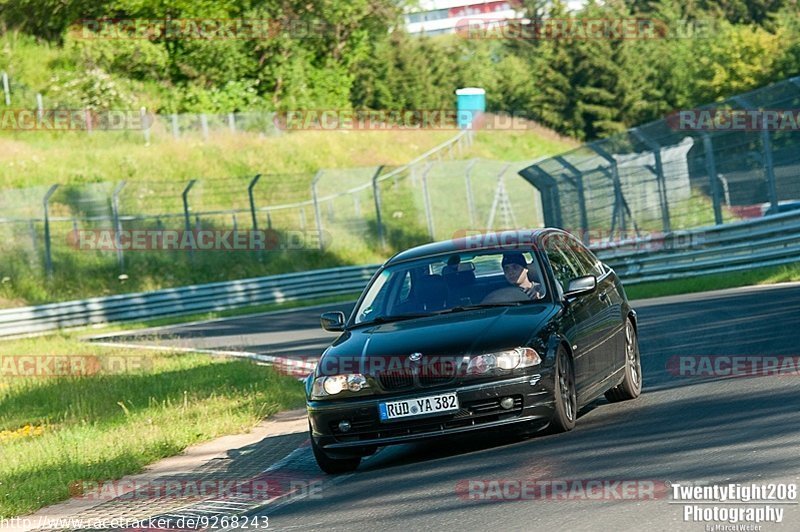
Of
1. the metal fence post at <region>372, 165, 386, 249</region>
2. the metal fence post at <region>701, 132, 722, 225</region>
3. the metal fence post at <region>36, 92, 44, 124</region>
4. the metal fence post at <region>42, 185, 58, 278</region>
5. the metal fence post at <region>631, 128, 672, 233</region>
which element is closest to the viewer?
the metal fence post at <region>701, 132, 722, 225</region>

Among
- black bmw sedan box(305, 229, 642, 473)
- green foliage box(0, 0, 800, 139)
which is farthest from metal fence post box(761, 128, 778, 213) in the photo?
green foliage box(0, 0, 800, 139)

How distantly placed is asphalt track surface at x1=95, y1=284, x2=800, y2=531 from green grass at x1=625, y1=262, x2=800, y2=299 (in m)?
9.58

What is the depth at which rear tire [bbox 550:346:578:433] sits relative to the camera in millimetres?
9211

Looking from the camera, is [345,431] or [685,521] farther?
[345,431]

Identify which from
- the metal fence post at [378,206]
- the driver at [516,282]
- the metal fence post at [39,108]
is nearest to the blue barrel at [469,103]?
the metal fence post at [39,108]

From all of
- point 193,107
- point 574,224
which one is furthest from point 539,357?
point 193,107

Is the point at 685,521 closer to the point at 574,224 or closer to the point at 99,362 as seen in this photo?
the point at 99,362

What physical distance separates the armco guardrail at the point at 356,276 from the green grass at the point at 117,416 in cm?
968

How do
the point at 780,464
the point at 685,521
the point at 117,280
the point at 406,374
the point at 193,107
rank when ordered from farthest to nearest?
the point at 193,107 → the point at 117,280 → the point at 406,374 → the point at 780,464 → the point at 685,521

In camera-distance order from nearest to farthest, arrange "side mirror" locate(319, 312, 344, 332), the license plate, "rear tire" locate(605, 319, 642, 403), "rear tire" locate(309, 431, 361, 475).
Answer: the license plate, "rear tire" locate(309, 431, 361, 475), "side mirror" locate(319, 312, 344, 332), "rear tire" locate(605, 319, 642, 403)

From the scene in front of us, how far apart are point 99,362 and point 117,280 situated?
20.1m

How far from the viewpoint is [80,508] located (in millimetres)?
9312

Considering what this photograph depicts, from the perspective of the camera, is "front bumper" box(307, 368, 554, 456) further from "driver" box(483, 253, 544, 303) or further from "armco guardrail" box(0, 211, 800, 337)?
"armco guardrail" box(0, 211, 800, 337)

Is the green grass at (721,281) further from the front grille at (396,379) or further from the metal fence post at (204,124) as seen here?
the metal fence post at (204,124)
